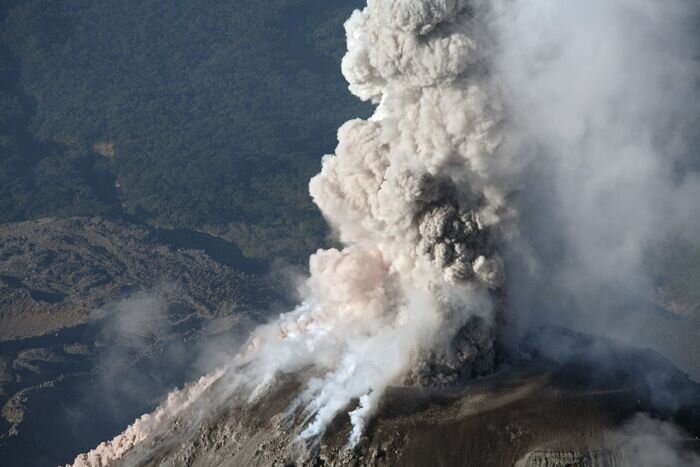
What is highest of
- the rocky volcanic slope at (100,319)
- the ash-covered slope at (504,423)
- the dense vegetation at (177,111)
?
the dense vegetation at (177,111)

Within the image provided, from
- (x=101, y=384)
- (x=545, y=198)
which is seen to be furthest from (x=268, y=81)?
(x=545, y=198)

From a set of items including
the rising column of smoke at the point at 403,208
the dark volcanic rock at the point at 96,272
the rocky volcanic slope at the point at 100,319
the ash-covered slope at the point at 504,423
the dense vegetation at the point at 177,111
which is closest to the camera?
the rising column of smoke at the point at 403,208

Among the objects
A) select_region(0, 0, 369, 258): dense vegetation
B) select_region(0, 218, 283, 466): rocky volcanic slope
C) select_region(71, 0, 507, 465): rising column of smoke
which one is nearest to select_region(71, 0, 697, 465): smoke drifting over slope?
select_region(71, 0, 507, 465): rising column of smoke

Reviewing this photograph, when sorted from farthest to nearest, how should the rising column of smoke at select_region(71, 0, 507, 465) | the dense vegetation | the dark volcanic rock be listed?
the dense vegetation
the dark volcanic rock
the rising column of smoke at select_region(71, 0, 507, 465)

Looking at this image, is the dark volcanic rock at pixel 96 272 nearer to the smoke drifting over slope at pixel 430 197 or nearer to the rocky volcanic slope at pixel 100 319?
the rocky volcanic slope at pixel 100 319

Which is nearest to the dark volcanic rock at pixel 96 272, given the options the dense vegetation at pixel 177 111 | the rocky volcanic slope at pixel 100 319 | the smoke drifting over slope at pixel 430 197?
the rocky volcanic slope at pixel 100 319

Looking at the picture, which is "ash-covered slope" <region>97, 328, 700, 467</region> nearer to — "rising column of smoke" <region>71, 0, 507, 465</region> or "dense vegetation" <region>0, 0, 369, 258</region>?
"rising column of smoke" <region>71, 0, 507, 465</region>
